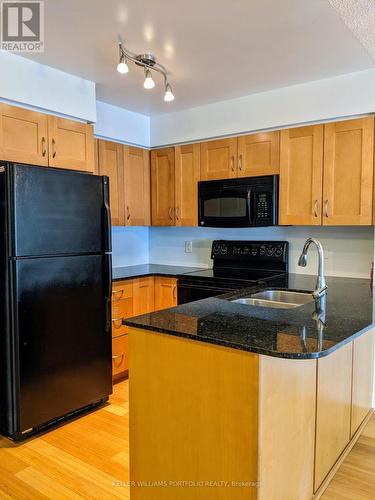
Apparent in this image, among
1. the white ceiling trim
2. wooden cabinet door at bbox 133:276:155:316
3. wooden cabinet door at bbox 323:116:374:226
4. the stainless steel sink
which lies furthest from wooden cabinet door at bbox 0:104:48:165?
wooden cabinet door at bbox 323:116:374:226

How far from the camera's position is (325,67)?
2.58 m

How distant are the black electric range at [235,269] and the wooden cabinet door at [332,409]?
90 cm

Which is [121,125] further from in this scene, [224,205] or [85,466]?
[85,466]

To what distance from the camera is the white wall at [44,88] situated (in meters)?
2.36

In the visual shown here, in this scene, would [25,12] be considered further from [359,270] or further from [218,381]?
[359,270]

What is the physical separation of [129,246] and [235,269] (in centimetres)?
119

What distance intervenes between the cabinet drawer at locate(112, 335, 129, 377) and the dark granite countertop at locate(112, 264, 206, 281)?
518mm

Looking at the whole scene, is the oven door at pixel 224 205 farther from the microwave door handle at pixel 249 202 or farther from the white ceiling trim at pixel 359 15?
the white ceiling trim at pixel 359 15

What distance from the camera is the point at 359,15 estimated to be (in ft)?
5.42

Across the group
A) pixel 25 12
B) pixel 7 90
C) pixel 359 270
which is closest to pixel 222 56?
pixel 25 12

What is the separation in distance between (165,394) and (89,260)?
1327 millimetres

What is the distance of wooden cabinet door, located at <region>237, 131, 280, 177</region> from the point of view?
3.02 m

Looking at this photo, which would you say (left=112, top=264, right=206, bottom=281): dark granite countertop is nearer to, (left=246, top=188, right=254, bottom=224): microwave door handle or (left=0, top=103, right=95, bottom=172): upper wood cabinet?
(left=246, top=188, right=254, bottom=224): microwave door handle

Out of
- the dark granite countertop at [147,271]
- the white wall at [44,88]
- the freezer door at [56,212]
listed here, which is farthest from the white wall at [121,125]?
the dark granite countertop at [147,271]
